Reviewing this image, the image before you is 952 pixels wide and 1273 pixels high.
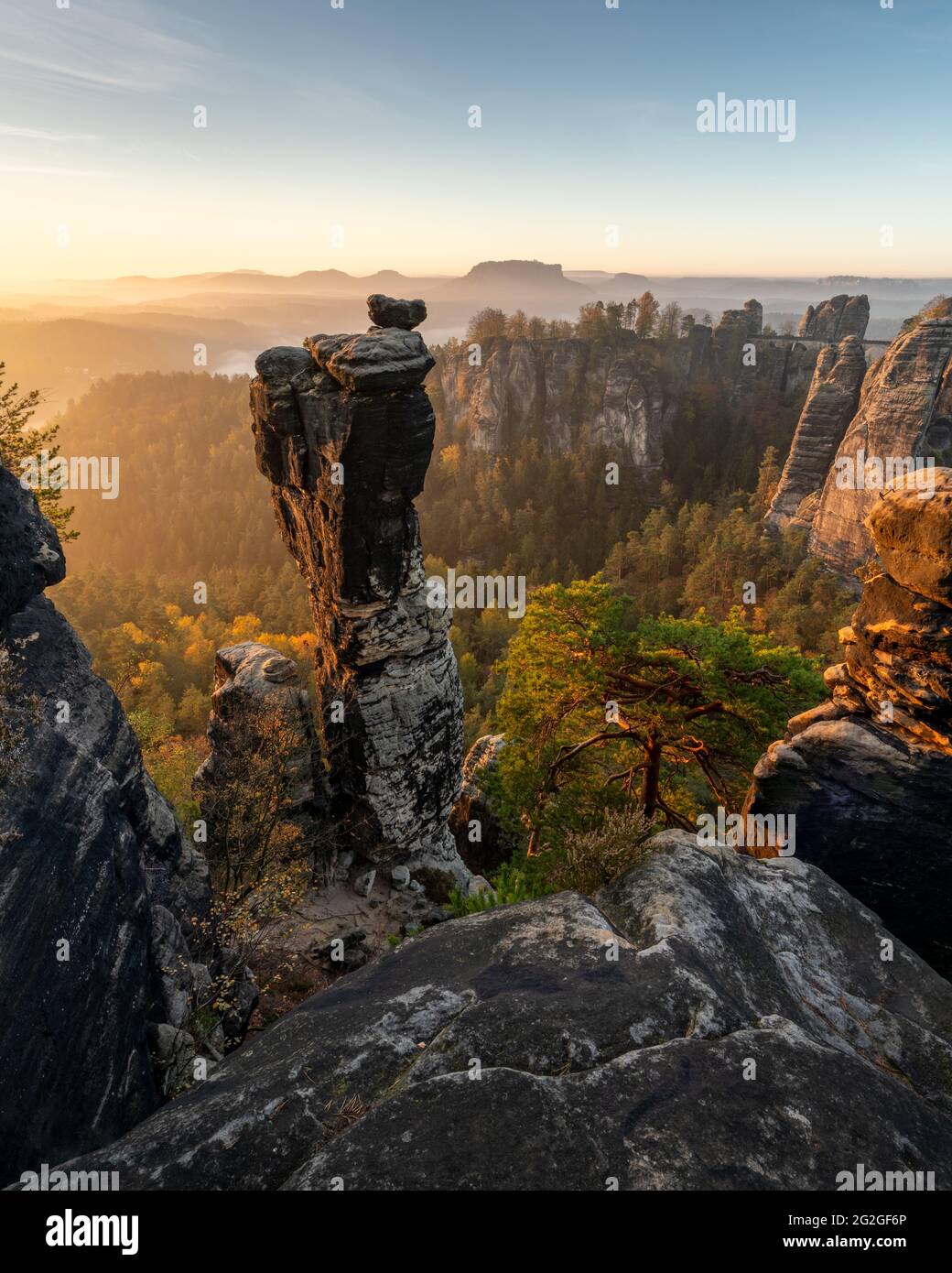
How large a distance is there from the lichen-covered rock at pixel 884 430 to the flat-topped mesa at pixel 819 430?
2.34m

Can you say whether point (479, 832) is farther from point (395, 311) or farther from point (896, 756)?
point (395, 311)

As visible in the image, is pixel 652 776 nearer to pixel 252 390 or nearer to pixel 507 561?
pixel 252 390

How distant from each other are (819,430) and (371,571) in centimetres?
6777

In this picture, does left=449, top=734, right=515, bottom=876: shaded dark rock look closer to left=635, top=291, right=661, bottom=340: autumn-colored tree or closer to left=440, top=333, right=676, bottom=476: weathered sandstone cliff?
left=440, top=333, right=676, bottom=476: weathered sandstone cliff

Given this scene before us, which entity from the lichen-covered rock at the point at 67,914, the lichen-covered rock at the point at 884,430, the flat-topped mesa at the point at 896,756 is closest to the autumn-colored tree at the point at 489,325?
the lichen-covered rock at the point at 884,430

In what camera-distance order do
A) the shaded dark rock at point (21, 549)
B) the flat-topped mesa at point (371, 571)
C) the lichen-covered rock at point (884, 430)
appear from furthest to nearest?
the lichen-covered rock at point (884, 430) < the flat-topped mesa at point (371, 571) < the shaded dark rock at point (21, 549)

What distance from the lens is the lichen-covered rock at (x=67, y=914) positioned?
7.14m

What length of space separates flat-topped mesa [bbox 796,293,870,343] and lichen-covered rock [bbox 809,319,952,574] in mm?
56095

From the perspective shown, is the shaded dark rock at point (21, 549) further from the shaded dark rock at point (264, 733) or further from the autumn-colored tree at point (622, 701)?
the autumn-colored tree at point (622, 701)

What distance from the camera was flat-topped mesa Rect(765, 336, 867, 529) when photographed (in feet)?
→ 222

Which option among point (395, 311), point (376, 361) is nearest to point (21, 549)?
point (376, 361)

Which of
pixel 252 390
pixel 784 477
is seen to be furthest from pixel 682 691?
pixel 784 477

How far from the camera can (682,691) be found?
1473 cm
